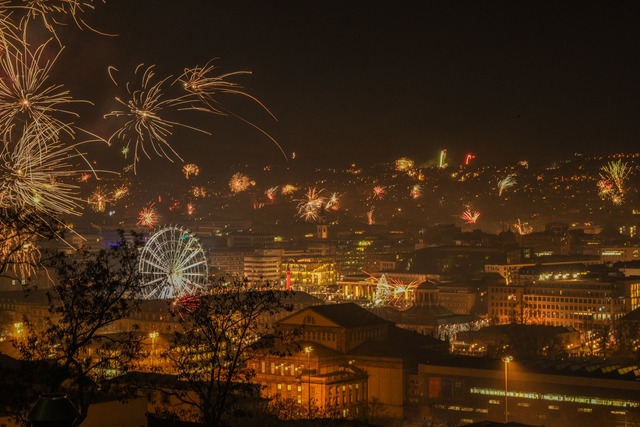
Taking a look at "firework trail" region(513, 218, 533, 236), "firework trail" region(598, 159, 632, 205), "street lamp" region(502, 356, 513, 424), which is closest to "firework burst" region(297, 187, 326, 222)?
"firework trail" region(513, 218, 533, 236)

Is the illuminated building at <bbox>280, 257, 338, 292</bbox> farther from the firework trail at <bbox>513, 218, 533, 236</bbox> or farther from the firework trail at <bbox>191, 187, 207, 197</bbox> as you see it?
the firework trail at <bbox>191, 187, 207, 197</bbox>

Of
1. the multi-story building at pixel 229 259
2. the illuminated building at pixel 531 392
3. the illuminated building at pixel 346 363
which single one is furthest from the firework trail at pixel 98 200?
the illuminated building at pixel 531 392

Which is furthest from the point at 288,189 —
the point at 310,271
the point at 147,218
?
the point at 147,218

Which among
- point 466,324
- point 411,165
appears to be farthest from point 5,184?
point 411,165

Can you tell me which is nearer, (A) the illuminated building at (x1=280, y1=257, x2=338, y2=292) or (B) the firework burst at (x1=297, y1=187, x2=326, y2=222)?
(B) the firework burst at (x1=297, y1=187, x2=326, y2=222)

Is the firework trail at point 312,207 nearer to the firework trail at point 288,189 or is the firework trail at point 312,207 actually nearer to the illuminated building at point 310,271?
the firework trail at point 288,189

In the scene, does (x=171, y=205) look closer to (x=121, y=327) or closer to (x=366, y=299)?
(x=366, y=299)
